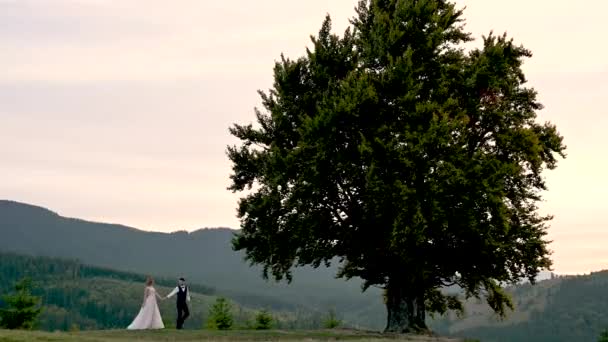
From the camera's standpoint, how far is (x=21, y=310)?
258ft

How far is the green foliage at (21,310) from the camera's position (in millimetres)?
78000

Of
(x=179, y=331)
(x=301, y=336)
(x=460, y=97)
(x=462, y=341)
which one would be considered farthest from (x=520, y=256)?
(x=179, y=331)

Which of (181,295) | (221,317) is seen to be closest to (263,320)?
(221,317)

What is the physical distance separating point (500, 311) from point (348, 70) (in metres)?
18.3

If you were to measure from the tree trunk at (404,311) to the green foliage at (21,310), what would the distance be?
47384 mm

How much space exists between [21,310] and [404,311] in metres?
49.7

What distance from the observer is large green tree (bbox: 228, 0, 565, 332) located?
3922 centimetres

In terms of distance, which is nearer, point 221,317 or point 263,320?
point 263,320

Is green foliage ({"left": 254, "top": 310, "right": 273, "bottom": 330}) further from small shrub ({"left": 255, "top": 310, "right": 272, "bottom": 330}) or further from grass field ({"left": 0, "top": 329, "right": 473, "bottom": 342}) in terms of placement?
grass field ({"left": 0, "top": 329, "right": 473, "bottom": 342})

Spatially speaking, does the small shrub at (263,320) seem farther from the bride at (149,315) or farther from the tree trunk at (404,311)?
the bride at (149,315)

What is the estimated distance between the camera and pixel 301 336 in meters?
37.8

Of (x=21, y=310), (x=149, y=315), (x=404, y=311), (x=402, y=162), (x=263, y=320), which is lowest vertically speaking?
(x=149, y=315)

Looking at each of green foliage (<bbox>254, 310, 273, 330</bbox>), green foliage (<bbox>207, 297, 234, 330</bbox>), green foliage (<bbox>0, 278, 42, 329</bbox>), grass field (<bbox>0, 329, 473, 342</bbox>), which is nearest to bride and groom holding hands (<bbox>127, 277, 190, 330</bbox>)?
grass field (<bbox>0, 329, 473, 342</bbox>)

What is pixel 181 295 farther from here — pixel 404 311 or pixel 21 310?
pixel 21 310
